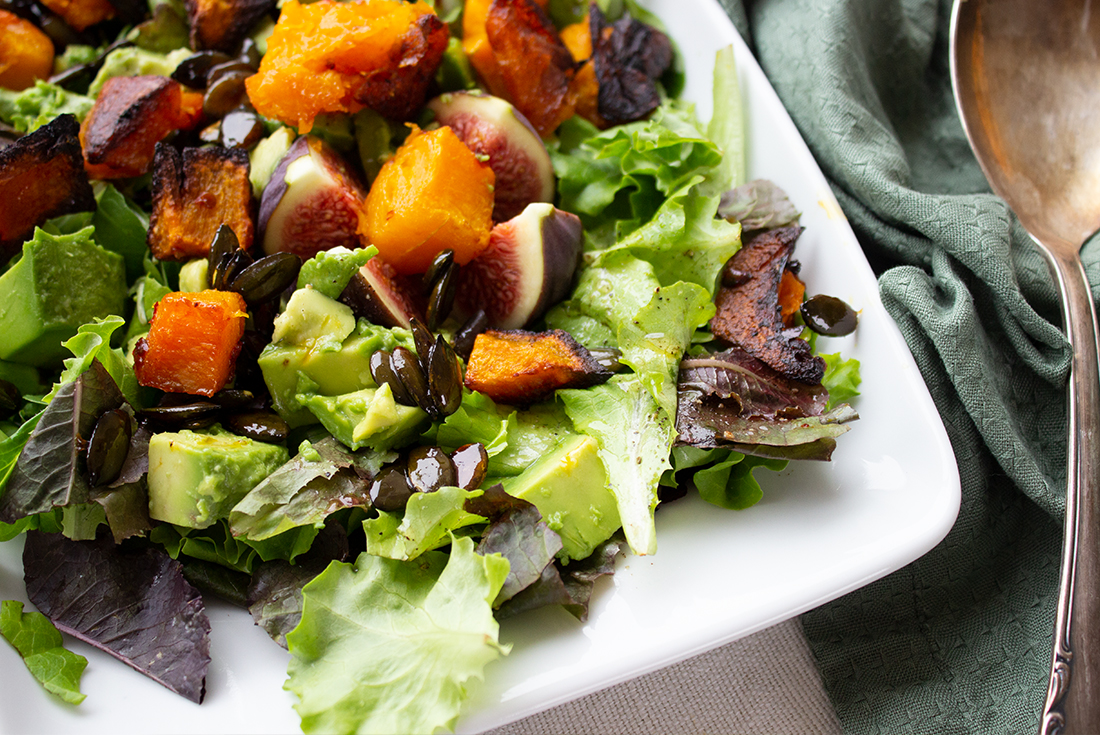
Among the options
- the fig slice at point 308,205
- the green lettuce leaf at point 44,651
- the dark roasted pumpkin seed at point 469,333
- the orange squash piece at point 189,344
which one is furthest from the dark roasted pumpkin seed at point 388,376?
the green lettuce leaf at point 44,651

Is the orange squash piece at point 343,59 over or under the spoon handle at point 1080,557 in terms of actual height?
over

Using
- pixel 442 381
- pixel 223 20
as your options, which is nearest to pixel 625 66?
pixel 223 20

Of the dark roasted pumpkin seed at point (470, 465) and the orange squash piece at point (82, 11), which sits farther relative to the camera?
the orange squash piece at point (82, 11)

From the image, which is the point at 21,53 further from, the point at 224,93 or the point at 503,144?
the point at 503,144

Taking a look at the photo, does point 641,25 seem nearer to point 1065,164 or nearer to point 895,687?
point 1065,164

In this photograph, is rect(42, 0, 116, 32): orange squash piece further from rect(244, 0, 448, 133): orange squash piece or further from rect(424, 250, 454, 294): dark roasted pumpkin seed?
rect(424, 250, 454, 294): dark roasted pumpkin seed

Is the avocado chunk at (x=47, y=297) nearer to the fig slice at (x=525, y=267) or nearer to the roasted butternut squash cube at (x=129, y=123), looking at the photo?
the roasted butternut squash cube at (x=129, y=123)

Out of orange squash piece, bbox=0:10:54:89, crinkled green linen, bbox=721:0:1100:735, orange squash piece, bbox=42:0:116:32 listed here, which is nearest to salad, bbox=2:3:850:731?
crinkled green linen, bbox=721:0:1100:735
